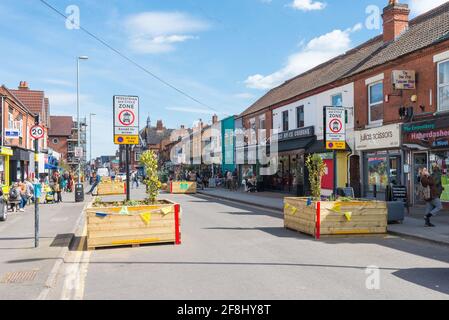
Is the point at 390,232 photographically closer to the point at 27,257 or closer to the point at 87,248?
the point at 87,248

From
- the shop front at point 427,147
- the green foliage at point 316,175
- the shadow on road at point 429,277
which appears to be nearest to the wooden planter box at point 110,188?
the shop front at point 427,147

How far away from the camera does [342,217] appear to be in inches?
437

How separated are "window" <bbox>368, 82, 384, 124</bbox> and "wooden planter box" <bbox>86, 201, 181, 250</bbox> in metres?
12.6

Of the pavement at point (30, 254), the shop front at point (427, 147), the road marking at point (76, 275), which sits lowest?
the road marking at point (76, 275)

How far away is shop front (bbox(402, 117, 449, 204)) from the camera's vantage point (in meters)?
15.5

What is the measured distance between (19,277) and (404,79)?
14.9 metres

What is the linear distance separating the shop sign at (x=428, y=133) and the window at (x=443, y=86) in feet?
2.15

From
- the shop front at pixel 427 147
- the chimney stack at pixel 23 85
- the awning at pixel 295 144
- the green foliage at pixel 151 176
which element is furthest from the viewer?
the chimney stack at pixel 23 85

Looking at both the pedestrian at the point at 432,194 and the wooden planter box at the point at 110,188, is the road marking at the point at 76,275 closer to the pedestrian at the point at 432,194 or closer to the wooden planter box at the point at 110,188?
the pedestrian at the point at 432,194

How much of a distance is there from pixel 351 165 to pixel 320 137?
3.09 m

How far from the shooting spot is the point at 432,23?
61.6 feet

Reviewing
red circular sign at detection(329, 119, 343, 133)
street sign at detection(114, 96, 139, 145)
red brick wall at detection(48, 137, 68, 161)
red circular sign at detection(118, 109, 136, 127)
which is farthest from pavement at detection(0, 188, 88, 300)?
red brick wall at detection(48, 137, 68, 161)

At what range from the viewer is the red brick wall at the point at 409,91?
53.4 ft

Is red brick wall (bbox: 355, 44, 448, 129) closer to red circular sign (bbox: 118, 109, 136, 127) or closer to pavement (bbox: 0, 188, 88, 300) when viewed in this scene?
red circular sign (bbox: 118, 109, 136, 127)
